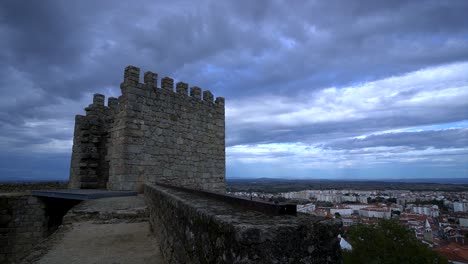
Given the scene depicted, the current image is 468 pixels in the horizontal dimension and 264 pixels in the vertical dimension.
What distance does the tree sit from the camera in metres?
12.9

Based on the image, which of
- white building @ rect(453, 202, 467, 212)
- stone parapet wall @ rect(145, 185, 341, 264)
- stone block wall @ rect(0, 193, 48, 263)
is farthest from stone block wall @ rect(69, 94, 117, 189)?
white building @ rect(453, 202, 467, 212)

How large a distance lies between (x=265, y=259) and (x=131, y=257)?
2.99 metres

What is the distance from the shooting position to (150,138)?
8555 mm

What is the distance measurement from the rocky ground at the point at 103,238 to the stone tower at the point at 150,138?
1579 mm

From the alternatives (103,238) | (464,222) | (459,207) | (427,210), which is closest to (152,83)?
(103,238)

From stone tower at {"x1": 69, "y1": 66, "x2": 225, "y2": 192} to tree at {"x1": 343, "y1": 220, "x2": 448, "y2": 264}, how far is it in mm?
8843

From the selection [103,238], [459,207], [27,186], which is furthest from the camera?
[459,207]

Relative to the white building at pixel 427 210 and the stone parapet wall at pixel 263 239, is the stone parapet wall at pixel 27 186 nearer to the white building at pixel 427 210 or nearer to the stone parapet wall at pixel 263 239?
the stone parapet wall at pixel 263 239

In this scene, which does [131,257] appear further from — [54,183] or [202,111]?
[54,183]

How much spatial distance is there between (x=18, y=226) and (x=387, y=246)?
15805 mm

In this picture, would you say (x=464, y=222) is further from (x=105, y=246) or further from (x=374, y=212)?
(x=105, y=246)

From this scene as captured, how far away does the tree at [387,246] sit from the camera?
12.9 m

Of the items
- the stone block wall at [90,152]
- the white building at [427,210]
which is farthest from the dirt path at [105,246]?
the white building at [427,210]

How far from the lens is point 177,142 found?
31.1ft
